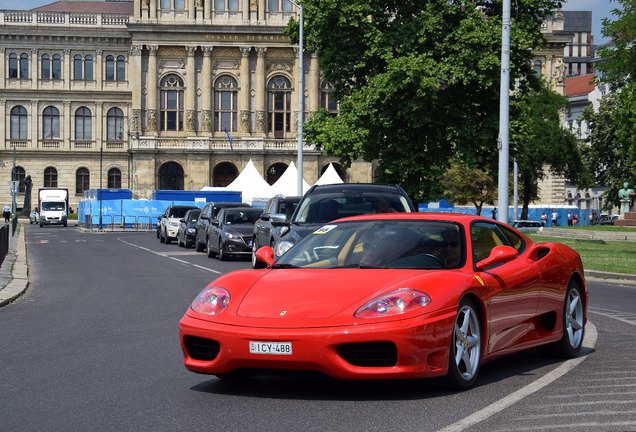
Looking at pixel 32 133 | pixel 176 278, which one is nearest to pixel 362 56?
pixel 176 278

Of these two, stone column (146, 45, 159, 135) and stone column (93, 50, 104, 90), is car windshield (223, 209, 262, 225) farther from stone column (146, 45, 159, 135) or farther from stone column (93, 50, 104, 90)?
stone column (93, 50, 104, 90)

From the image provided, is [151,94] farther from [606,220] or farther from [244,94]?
[606,220]

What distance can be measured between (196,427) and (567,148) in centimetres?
7488

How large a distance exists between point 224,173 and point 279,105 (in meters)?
7.51

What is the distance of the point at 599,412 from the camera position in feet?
26.0

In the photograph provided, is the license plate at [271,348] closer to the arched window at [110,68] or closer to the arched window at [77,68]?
the arched window at [77,68]

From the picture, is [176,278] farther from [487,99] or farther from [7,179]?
[7,179]

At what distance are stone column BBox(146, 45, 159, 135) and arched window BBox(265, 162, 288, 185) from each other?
32.9ft

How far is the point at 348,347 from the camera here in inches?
329

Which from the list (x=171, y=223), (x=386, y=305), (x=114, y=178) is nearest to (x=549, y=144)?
(x=171, y=223)

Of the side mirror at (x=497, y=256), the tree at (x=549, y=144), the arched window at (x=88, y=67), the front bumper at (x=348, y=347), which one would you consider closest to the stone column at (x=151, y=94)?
the arched window at (x=88, y=67)

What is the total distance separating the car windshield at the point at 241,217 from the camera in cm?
3528

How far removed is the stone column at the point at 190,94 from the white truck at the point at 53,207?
12.3 meters

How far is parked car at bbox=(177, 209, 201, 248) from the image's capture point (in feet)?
147
